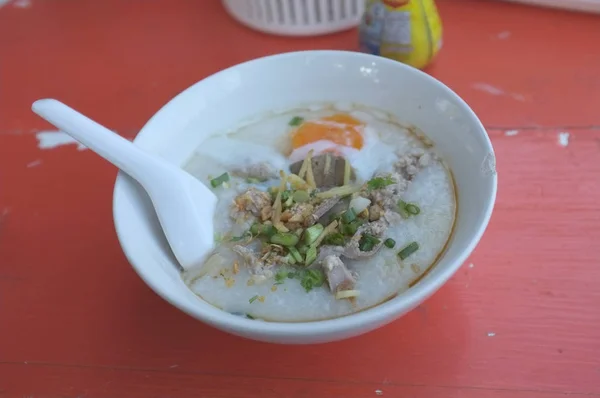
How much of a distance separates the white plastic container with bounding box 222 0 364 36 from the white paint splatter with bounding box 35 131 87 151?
0.59 m

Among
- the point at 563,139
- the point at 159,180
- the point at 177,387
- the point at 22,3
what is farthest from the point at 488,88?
the point at 22,3

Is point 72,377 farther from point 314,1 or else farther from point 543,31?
point 543,31

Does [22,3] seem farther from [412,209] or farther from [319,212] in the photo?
[412,209]

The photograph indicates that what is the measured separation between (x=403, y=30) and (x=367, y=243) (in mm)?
650

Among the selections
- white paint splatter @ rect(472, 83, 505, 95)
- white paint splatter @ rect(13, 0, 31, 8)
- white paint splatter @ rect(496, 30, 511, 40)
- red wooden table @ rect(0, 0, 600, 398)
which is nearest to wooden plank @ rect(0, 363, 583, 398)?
red wooden table @ rect(0, 0, 600, 398)

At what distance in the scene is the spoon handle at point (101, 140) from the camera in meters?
0.92

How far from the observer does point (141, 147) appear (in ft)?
3.27

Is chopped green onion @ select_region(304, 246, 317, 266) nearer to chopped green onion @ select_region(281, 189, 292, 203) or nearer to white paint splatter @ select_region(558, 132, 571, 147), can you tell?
chopped green onion @ select_region(281, 189, 292, 203)

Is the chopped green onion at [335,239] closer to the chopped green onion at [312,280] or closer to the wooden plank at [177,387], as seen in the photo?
the chopped green onion at [312,280]

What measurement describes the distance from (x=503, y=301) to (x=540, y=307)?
6 centimetres

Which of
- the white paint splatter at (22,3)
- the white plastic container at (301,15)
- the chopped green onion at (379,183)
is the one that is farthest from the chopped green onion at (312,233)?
the white paint splatter at (22,3)

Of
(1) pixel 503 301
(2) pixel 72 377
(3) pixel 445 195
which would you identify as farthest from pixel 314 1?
(2) pixel 72 377

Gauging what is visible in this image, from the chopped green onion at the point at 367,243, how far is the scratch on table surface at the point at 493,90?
2.14ft

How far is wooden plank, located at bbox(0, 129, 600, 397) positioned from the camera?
0.89 m
